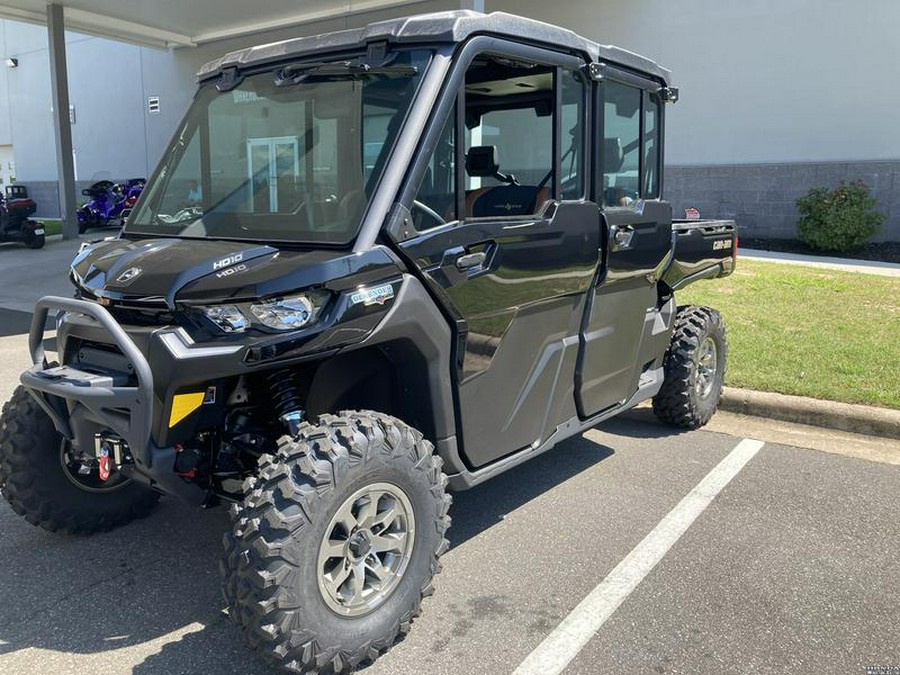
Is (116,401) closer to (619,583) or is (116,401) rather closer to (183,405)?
(183,405)

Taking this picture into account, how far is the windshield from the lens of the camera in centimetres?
322

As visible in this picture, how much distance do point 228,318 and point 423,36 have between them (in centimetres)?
142

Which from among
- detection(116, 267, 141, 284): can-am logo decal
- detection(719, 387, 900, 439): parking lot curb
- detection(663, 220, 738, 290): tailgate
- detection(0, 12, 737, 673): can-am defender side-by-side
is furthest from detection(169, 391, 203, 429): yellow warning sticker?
detection(719, 387, 900, 439): parking lot curb

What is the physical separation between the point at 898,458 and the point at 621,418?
1862 millimetres

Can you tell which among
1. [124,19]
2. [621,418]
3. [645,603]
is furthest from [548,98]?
[124,19]

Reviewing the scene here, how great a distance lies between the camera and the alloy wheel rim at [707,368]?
223 inches

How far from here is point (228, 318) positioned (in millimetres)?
2791

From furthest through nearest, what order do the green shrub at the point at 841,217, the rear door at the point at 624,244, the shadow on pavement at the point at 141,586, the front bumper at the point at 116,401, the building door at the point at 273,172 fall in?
the green shrub at the point at 841,217
the rear door at the point at 624,244
the building door at the point at 273,172
the shadow on pavement at the point at 141,586
the front bumper at the point at 116,401

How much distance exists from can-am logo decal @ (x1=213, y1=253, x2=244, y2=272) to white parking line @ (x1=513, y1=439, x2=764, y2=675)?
72.6 inches

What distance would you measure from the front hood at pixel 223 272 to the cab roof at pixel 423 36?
3.08 feet

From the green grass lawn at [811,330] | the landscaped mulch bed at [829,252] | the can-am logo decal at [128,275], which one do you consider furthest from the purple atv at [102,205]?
the can-am logo decal at [128,275]

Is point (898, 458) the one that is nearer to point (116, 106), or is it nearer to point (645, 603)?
point (645, 603)

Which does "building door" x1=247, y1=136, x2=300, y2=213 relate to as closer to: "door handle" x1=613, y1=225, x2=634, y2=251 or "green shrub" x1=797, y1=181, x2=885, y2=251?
"door handle" x1=613, y1=225, x2=634, y2=251

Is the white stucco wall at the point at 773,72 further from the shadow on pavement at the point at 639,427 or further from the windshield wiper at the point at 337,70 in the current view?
the windshield wiper at the point at 337,70
